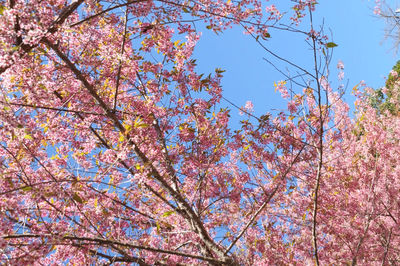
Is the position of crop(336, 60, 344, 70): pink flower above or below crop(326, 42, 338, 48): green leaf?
above

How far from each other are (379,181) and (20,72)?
259 inches

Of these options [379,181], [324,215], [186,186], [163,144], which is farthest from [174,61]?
[379,181]

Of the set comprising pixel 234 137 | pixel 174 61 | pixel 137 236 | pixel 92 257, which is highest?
pixel 174 61

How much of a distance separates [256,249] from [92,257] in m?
3.80

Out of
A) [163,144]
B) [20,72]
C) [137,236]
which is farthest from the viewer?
[163,144]

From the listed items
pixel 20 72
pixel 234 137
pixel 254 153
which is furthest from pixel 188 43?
pixel 20 72

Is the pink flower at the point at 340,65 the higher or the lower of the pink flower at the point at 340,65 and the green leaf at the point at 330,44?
the higher

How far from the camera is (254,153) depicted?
6.87 m

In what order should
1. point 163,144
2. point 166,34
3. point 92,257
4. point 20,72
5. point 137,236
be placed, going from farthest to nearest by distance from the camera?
point 166,34 → point 163,144 → point 137,236 → point 92,257 → point 20,72

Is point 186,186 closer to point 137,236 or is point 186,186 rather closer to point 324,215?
point 137,236

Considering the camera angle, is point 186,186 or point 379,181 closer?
point 186,186

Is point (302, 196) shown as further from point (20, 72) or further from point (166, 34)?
point (20, 72)

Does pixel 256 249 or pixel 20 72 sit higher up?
pixel 20 72

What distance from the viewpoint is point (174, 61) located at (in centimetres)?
623
